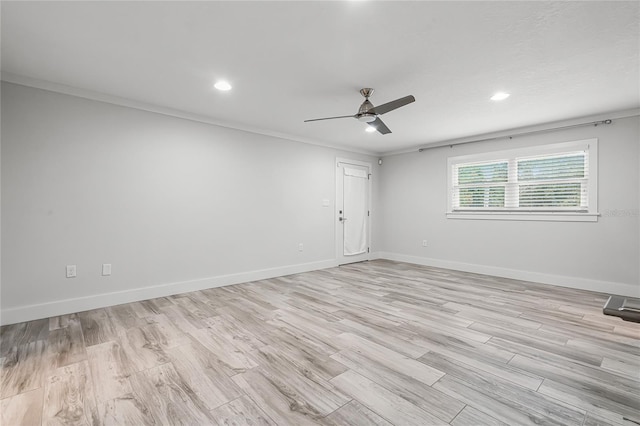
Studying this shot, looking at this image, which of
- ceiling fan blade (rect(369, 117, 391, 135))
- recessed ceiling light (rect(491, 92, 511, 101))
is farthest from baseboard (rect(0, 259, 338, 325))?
recessed ceiling light (rect(491, 92, 511, 101))

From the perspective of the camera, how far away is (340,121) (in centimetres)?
428

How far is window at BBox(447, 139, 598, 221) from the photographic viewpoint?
4230 millimetres

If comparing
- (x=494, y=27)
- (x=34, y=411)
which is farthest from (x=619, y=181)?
(x=34, y=411)

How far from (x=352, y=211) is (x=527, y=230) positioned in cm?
316

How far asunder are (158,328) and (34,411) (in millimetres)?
1154

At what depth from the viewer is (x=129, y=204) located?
3.57 m

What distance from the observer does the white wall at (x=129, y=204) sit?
295 cm

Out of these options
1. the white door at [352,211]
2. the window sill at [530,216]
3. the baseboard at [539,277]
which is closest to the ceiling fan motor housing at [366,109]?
the white door at [352,211]

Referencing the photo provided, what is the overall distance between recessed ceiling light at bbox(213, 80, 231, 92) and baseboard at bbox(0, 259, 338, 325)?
2.63 m

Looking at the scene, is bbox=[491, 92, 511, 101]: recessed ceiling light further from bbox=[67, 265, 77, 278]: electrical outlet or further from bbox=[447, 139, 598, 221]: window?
bbox=[67, 265, 77, 278]: electrical outlet

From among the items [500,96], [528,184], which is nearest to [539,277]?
[528,184]

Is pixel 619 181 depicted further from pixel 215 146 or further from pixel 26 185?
pixel 26 185

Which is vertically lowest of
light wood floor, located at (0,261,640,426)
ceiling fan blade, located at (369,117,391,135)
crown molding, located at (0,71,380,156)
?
light wood floor, located at (0,261,640,426)

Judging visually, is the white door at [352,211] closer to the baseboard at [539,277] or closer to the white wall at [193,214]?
the white wall at [193,214]
